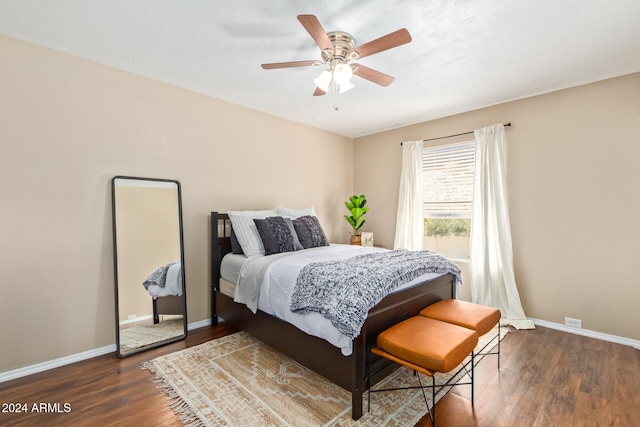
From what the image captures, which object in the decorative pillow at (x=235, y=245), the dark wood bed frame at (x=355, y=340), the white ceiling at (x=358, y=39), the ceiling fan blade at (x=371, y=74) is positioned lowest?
the dark wood bed frame at (x=355, y=340)

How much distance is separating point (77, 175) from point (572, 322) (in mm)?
5109

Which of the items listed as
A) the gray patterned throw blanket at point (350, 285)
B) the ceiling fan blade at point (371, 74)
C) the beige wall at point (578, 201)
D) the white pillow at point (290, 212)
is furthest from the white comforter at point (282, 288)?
the beige wall at point (578, 201)

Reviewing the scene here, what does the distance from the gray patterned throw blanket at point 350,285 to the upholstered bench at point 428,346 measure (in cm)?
25

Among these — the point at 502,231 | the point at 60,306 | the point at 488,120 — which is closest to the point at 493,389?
the point at 502,231

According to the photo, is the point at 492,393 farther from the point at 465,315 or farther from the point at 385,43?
the point at 385,43

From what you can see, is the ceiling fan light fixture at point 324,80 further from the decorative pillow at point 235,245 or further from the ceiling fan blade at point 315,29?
the decorative pillow at point 235,245

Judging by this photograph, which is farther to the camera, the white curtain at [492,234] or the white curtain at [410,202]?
the white curtain at [410,202]

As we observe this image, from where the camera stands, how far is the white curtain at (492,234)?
341 cm

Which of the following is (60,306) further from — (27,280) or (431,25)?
(431,25)

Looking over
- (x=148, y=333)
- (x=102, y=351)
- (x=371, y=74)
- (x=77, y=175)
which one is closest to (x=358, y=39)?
(x=371, y=74)

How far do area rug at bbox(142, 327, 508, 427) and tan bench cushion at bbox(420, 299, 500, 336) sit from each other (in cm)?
51

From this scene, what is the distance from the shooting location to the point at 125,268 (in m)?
2.69

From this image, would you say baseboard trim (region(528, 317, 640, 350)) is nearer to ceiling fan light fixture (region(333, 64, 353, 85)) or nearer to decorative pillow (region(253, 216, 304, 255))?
decorative pillow (region(253, 216, 304, 255))

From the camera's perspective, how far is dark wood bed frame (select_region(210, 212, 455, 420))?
1.80m
